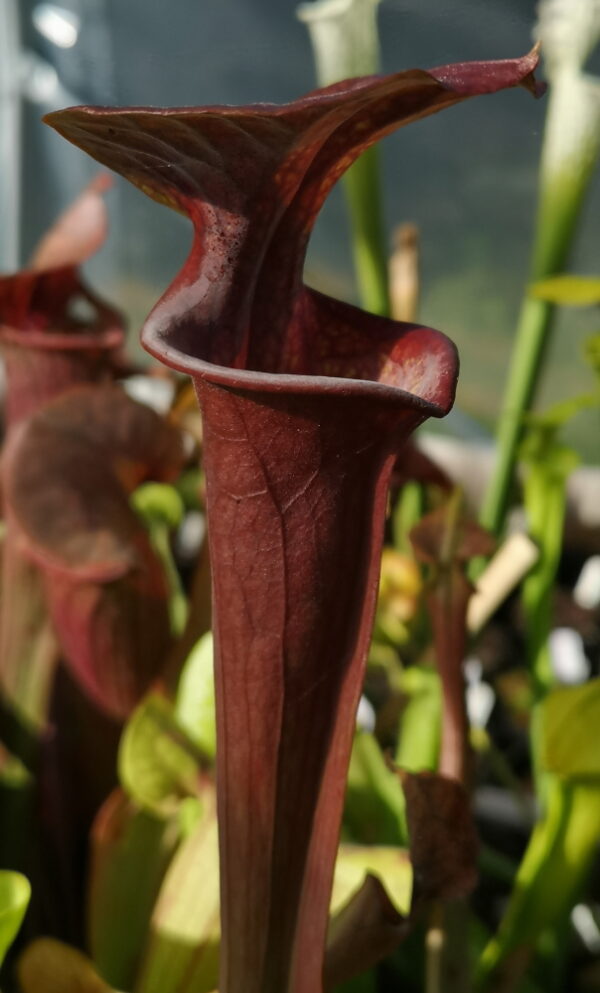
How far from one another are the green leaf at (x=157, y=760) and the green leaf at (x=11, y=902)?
0.62ft

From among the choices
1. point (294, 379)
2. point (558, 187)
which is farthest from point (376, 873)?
point (558, 187)

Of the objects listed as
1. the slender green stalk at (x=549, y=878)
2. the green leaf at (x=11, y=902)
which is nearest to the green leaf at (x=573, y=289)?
the slender green stalk at (x=549, y=878)

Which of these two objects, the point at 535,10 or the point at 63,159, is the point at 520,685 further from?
the point at 63,159

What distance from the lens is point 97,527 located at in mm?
562

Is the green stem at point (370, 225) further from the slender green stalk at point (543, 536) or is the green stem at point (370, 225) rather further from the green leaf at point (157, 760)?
the green leaf at point (157, 760)

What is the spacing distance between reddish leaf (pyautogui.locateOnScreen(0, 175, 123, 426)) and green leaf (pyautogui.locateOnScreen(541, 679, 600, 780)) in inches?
16.3

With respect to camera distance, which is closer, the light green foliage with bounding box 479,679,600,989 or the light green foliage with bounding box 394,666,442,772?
the light green foliage with bounding box 479,679,600,989

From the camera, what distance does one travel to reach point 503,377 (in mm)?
1206

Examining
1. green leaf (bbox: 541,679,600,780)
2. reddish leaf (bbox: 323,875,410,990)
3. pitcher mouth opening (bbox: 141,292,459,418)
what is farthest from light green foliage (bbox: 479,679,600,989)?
pitcher mouth opening (bbox: 141,292,459,418)

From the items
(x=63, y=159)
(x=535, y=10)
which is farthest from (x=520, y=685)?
(x=63, y=159)

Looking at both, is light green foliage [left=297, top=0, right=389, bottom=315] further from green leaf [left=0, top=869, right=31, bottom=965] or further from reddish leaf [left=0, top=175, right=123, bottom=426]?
green leaf [left=0, top=869, right=31, bottom=965]

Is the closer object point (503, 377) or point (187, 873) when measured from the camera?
point (187, 873)

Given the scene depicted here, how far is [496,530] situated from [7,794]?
0.42 meters

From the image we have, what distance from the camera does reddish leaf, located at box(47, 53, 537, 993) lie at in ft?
0.72
